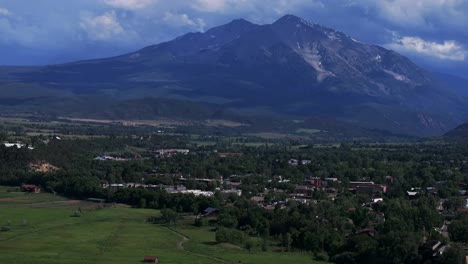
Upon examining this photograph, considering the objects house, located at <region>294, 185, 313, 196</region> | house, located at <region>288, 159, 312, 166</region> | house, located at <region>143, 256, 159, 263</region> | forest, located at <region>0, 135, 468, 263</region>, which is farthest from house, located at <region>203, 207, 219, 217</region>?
house, located at <region>288, 159, 312, 166</region>

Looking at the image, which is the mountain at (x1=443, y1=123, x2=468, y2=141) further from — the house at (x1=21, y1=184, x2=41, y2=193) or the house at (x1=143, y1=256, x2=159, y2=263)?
the house at (x1=143, y1=256, x2=159, y2=263)

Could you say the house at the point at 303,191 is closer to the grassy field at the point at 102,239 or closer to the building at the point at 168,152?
the grassy field at the point at 102,239

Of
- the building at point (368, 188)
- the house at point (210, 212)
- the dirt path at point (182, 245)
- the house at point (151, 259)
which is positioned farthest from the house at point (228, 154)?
the house at point (151, 259)

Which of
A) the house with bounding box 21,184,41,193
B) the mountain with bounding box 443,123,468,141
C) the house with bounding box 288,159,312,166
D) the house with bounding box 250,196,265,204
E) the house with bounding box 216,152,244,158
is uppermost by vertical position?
the mountain with bounding box 443,123,468,141

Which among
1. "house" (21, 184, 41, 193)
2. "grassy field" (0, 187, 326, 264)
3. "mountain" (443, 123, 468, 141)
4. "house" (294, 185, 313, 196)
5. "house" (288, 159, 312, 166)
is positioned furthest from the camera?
"mountain" (443, 123, 468, 141)

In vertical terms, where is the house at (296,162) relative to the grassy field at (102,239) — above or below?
above

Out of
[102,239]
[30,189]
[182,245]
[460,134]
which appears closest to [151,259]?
[182,245]

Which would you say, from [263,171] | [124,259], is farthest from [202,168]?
[124,259]

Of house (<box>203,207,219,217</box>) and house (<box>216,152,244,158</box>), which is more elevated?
house (<box>216,152,244,158</box>)

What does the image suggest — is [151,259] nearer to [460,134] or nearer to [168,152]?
[168,152]
